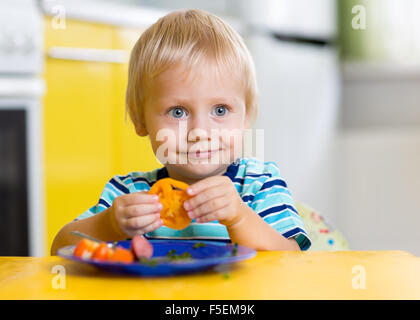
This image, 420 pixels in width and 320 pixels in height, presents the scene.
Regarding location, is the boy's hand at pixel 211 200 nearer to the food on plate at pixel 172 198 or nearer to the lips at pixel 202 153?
the food on plate at pixel 172 198

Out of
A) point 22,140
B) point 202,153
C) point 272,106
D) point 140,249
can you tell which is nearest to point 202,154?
point 202,153

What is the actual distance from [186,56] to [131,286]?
45cm

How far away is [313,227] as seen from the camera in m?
1.10

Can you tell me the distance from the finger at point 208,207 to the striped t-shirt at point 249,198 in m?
0.20

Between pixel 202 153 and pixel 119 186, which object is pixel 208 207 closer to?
pixel 202 153

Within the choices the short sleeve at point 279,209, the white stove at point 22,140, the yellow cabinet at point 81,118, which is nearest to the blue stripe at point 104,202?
the short sleeve at point 279,209

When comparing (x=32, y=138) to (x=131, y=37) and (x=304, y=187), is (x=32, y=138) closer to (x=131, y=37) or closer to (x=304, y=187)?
(x=131, y=37)

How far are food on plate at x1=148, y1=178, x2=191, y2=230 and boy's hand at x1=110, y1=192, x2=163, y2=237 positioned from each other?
0.5 inches

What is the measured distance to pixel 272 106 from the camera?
9.30 feet

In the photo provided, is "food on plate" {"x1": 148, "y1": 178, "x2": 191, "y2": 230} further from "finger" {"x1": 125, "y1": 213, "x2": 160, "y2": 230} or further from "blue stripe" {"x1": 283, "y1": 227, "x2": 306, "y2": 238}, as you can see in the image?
"blue stripe" {"x1": 283, "y1": 227, "x2": 306, "y2": 238}

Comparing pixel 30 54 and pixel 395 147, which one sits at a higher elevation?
pixel 30 54

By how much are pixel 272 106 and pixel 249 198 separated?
1900mm

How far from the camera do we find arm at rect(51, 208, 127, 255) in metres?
0.82

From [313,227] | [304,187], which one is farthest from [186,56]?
[304,187]
